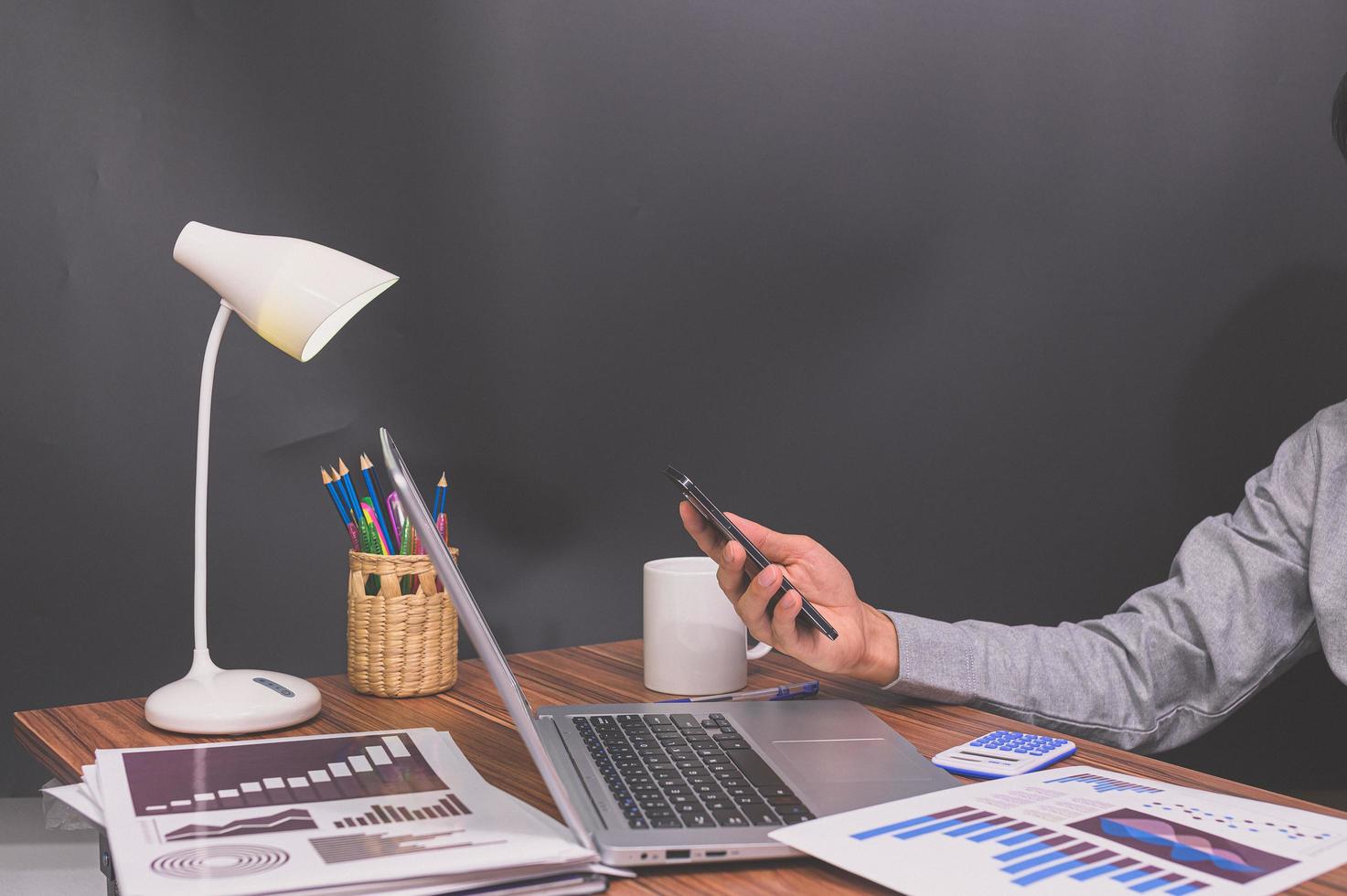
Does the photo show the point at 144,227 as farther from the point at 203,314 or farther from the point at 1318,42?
the point at 1318,42

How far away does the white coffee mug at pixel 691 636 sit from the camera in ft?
3.39

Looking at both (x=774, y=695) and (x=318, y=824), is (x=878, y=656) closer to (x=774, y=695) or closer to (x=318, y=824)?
(x=774, y=695)

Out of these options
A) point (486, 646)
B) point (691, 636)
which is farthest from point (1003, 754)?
point (486, 646)

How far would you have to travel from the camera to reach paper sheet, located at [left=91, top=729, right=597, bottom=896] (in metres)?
0.58

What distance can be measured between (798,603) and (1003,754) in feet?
0.61

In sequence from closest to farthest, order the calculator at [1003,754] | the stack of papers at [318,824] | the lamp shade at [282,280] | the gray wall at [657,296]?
1. the stack of papers at [318,824]
2. the calculator at [1003,754]
3. the lamp shade at [282,280]
4. the gray wall at [657,296]

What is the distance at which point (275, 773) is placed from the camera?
2.49ft

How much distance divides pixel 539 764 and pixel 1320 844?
17.4 inches

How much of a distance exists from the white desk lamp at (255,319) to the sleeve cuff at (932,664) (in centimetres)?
50

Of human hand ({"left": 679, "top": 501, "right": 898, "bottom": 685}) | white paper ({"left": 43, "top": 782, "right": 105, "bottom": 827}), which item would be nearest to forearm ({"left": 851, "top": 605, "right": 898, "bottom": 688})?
human hand ({"left": 679, "top": 501, "right": 898, "bottom": 685})

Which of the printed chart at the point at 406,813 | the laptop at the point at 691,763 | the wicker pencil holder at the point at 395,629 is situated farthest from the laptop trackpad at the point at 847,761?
the wicker pencil holder at the point at 395,629

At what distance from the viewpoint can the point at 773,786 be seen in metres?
0.73

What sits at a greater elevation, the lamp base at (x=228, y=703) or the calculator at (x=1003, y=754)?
the lamp base at (x=228, y=703)

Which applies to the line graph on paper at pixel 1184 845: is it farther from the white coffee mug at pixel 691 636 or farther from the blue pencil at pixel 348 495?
the blue pencil at pixel 348 495
